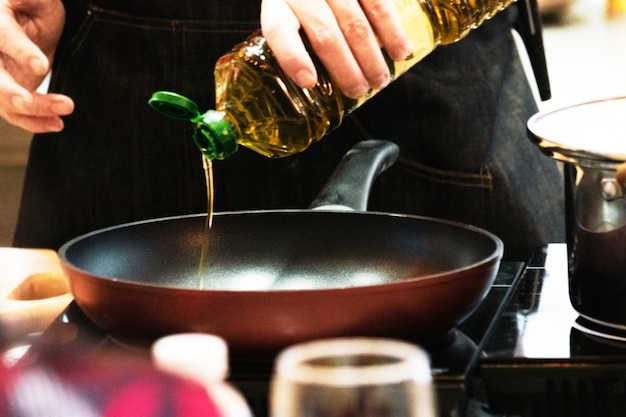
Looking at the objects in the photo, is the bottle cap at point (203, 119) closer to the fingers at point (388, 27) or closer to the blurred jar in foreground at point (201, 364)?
the fingers at point (388, 27)

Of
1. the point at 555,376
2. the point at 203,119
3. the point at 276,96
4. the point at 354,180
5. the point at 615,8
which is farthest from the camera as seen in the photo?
the point at 615,8

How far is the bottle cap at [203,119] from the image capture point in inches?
37.6

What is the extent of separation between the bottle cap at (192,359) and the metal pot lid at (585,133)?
1.38ft

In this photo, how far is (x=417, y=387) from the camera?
22.7 inches

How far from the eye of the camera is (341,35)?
1019mm

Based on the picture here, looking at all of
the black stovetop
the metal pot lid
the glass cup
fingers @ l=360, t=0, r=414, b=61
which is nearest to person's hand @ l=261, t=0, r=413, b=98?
fingers @ l=360, t=0, r=414, b=61

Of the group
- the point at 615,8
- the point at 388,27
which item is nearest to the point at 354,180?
the point at 388,27

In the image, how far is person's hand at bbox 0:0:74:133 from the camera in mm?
1268

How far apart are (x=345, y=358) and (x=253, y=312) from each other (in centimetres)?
23

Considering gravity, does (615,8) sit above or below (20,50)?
below

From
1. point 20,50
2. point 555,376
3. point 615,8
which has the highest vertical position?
point 20,50

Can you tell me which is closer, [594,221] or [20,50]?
[594,221]

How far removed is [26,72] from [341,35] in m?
0.52

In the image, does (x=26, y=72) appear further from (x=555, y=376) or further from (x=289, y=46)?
(x=555, y=376)
